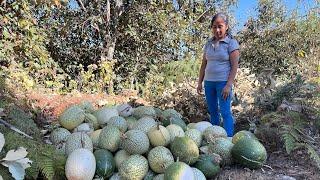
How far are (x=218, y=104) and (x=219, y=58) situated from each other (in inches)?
21.6

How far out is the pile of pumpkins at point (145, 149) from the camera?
274cm

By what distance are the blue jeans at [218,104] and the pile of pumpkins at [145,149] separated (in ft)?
2.65

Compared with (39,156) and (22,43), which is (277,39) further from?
(39,156)

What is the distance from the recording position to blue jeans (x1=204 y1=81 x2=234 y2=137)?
417 centimetres

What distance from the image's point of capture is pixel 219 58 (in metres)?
4.20

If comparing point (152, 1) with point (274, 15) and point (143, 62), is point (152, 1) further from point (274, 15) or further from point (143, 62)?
point (274, 15)

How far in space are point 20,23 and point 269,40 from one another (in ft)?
21.5

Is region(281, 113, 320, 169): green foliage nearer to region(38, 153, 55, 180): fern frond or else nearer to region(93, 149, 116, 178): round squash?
region(93, 149, 116, 178): round squash

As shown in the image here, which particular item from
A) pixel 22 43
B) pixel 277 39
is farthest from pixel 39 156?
pixel 277 39

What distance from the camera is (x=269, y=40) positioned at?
34.8 feet

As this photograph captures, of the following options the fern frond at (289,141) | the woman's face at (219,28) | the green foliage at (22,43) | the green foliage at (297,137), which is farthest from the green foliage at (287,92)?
the green foliage at (22,43)

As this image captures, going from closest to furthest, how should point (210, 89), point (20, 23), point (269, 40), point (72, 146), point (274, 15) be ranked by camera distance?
point (72, 146) → point (210, 89) → point (20, 23) → point (269, 40) → point (274, 15)

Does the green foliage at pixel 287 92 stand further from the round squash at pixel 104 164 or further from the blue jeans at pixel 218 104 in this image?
the round squash at pixel 104 164

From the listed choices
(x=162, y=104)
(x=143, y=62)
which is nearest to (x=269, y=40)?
(x=143, y=62)
